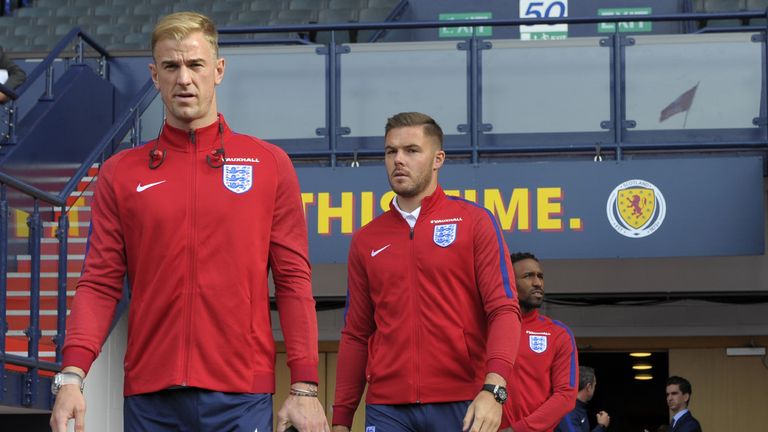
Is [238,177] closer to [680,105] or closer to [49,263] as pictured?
[49,263]

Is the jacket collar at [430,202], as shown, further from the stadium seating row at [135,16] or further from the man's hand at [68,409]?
the stadium seating row at [135,16]

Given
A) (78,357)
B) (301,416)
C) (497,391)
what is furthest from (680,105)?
(78,357)

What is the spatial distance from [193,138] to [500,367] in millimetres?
1561

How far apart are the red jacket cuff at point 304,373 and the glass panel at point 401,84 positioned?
25.5ft

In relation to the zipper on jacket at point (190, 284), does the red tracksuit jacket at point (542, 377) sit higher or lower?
lower

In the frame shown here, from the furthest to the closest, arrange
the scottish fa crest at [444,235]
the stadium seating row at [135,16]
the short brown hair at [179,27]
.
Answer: the stadium seating row at [135,16] → the scottish fa crest at [444,235] → the short brown hair at [179,27]

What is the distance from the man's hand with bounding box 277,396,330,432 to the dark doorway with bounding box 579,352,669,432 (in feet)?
41.0

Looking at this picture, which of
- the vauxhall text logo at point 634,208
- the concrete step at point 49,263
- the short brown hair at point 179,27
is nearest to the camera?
the short brown hair at point 179,27

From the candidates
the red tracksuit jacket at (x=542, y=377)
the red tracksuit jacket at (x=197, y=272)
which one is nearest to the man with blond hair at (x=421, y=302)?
the red tracksuit jacket at (x=197, y=272)

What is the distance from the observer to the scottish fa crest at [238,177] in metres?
3.60

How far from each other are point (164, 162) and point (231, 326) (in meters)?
0.48

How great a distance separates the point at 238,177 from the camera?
3627mm

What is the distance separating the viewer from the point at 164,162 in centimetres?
367

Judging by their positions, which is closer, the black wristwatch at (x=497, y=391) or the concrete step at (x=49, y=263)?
the black wristwatch at (x=497, y=391)
